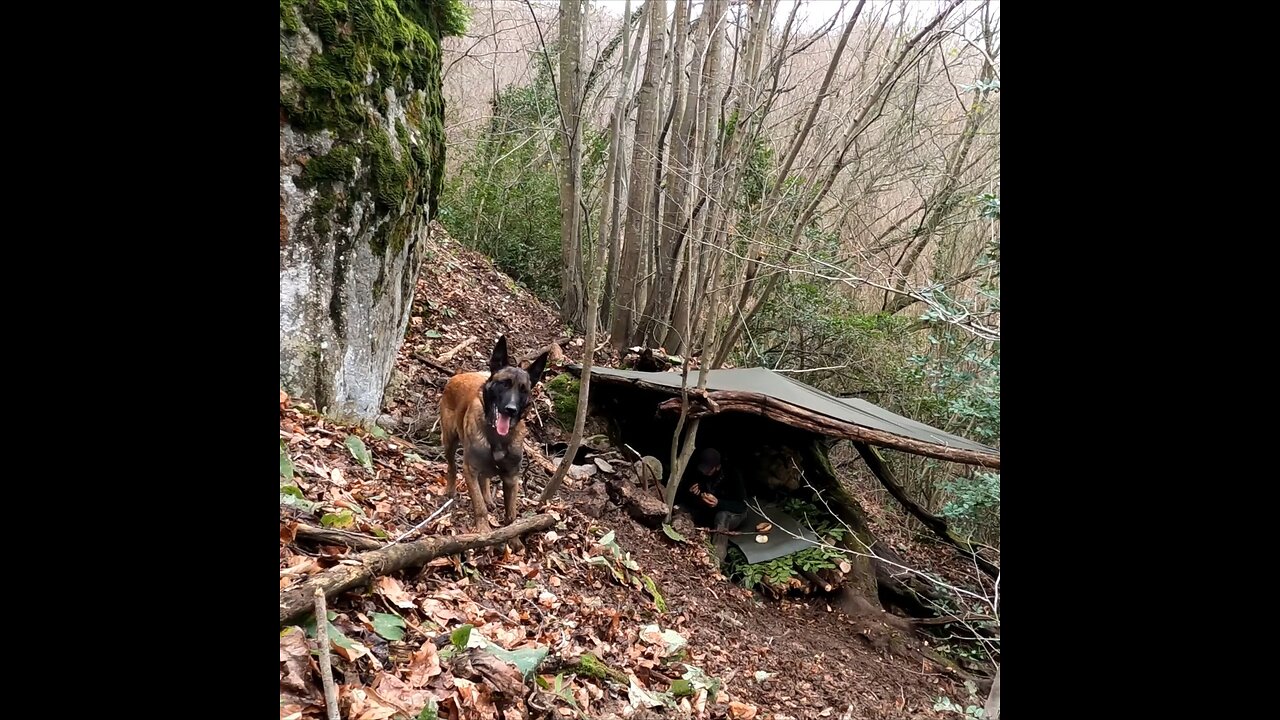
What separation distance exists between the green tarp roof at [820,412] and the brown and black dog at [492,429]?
11.3ft

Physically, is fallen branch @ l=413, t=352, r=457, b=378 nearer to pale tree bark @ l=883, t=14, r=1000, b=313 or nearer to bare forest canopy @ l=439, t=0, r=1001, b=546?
bare forest canopy @ l=439, t=0, r=1001, b=546

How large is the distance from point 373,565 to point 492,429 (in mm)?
2130

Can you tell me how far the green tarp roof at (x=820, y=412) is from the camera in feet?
24.0

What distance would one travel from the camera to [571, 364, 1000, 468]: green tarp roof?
731 centimetres

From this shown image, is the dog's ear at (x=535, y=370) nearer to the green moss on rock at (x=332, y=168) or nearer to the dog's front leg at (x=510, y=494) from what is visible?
the dog's front leg at (x=510, y=494)

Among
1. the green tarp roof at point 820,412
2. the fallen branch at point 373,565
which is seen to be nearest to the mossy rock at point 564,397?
the green tarp roof at point 820,412

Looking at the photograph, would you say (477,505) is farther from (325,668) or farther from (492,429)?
(325,668)

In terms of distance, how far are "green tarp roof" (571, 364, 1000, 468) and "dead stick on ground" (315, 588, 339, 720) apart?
616 cm

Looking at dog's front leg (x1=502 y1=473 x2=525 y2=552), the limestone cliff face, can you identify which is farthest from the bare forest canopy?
dog's front leg (x1=502 y1=473 x2=525 y2=552)

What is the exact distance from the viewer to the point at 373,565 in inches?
119

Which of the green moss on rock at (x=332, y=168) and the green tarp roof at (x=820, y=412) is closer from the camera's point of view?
the green moss on rock at (x=332, y=168)
